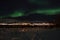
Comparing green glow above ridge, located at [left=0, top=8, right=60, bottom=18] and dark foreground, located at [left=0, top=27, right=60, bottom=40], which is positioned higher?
green glow above ridge, located at [left=0, top=8, right=60, bottom=18]

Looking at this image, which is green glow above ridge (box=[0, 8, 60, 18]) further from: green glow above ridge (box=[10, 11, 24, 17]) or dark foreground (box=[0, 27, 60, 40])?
dark foreground (box=[0, 27, 60, 40])

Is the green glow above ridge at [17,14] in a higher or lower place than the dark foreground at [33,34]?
higher

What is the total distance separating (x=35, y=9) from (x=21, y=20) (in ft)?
0.43

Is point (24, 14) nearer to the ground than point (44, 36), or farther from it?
farther from it

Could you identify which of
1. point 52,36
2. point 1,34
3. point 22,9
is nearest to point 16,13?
point 22,9

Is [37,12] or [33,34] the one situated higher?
[37,12]

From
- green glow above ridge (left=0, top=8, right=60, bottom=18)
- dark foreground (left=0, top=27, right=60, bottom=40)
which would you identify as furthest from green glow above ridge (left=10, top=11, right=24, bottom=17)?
dark foreground (left=0, top=27, right=60, bottom=40)

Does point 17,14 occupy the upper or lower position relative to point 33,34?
upper

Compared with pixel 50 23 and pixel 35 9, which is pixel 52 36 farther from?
pixel 35 9

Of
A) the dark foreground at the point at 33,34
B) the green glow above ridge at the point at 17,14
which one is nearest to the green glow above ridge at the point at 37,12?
the green glow above ridge at the point at 17,14

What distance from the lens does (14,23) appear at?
2.81 ft

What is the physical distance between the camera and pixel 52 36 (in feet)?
2.61

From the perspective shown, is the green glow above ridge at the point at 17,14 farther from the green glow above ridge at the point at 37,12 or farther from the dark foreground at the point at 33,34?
the dark foreground at the point at 33,34

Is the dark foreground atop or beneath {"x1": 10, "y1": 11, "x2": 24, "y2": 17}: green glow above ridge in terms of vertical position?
beneath
